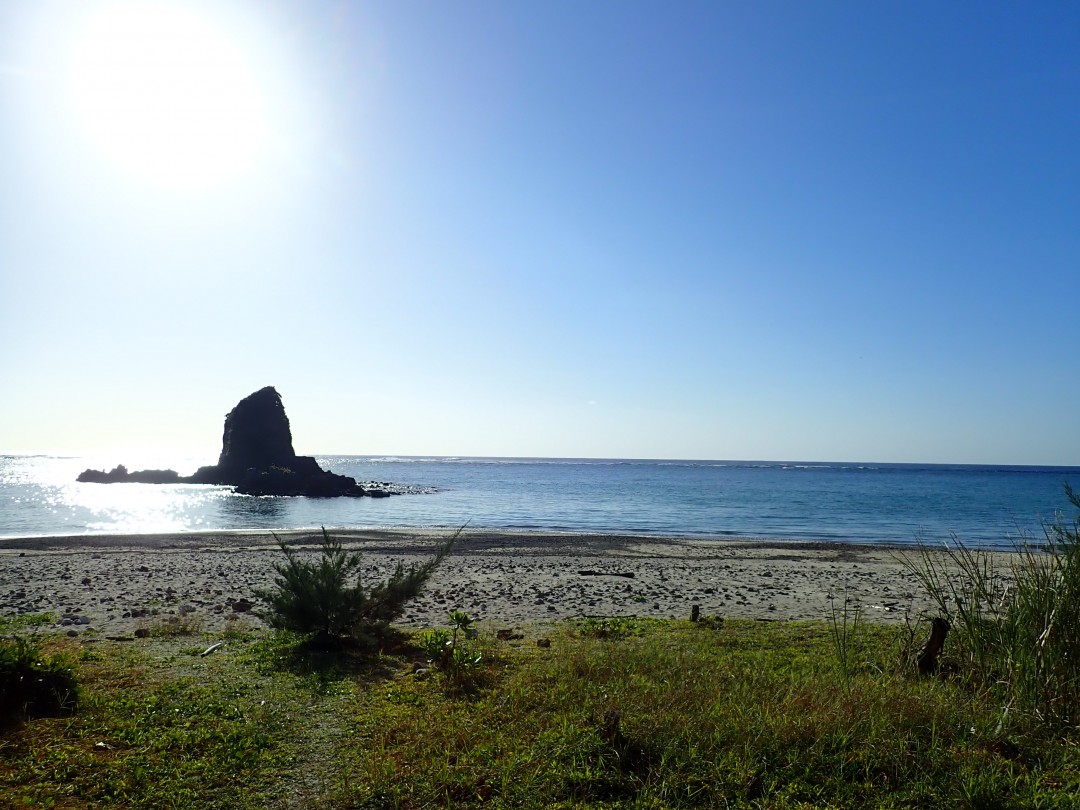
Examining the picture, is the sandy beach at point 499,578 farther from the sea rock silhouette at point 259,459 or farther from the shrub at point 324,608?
the sea rock silhouette at point 259,459

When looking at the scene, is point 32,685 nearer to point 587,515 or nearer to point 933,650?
point 933,650

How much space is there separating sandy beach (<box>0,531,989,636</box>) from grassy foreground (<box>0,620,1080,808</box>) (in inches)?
182

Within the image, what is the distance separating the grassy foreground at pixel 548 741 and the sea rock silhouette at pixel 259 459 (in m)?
71.3

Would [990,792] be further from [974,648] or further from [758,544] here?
[758,544]

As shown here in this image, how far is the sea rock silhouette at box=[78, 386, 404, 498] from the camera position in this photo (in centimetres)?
7719

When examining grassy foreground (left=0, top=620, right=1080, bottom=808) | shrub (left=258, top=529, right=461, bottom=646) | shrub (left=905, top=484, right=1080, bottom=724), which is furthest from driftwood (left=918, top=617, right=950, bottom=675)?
shrub (left=258, top=529, right=461, bottom=646)

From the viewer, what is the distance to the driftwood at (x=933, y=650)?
7207mm

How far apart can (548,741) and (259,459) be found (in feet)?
305

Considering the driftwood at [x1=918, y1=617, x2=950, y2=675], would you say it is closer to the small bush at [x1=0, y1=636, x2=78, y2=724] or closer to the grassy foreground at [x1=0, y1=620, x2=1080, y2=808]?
the grassy foreground at [x1=0, y1=620, x2=1080, y2=808]

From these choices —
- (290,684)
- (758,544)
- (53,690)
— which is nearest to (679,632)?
(290,684)

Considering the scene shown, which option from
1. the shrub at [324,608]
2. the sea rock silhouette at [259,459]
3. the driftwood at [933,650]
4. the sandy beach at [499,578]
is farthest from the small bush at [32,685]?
the sea rock silhouette at [259,459]

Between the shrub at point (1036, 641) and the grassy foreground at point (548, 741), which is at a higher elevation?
the shrub at point (1036, 641)

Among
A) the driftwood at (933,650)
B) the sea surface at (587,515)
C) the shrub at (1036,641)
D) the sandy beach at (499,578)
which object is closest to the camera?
the shrub at (1036,641)

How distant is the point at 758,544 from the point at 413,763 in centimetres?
2713
